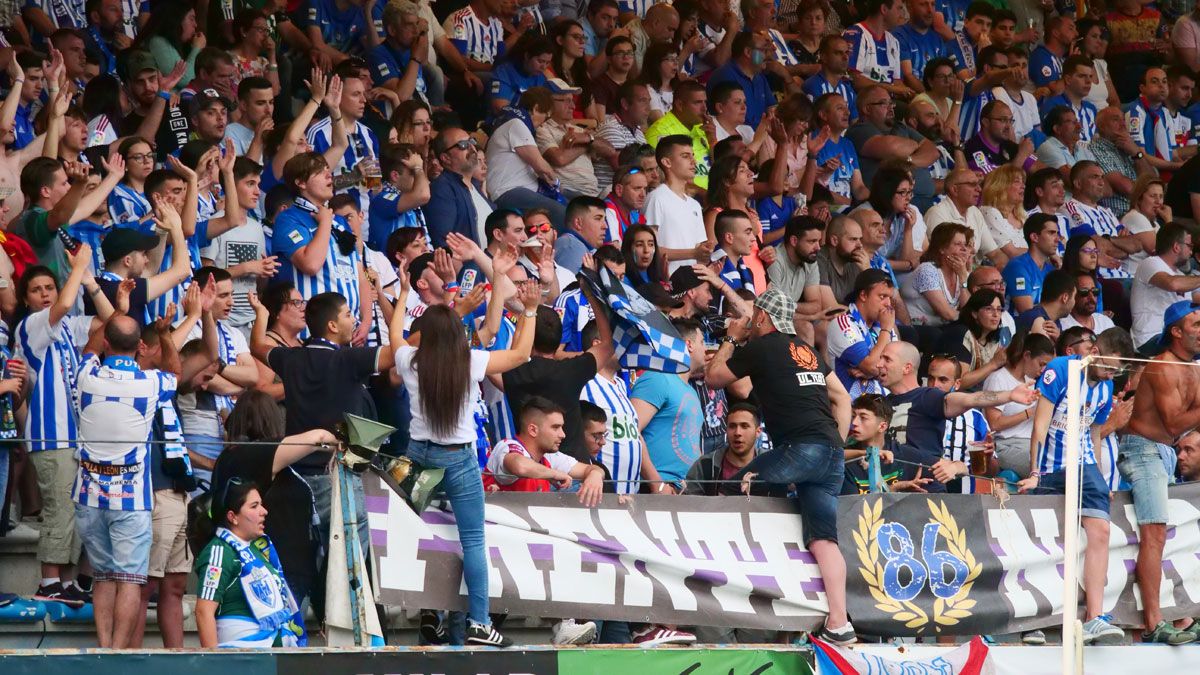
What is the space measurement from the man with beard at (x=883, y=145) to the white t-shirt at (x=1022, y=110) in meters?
1.67

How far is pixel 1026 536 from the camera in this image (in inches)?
445

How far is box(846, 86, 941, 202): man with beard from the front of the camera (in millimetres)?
17031

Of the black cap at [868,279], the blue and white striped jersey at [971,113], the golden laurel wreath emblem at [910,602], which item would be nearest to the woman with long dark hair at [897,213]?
the black cap at [868,279]

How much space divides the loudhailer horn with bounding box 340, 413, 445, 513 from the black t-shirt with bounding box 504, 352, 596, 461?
4.07 feet

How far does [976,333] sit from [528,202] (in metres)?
3.61

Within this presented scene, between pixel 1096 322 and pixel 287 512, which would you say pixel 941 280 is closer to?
pixel 1096 322

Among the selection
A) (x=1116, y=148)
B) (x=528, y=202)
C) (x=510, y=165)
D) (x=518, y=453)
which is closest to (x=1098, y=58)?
(x=1116, y=148)

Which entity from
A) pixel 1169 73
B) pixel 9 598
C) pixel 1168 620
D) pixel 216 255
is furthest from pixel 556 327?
pixel 1169 73

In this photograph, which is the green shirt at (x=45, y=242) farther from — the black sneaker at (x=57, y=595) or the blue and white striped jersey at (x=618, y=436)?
the blue and white striped jersey at (x=618, y=436)

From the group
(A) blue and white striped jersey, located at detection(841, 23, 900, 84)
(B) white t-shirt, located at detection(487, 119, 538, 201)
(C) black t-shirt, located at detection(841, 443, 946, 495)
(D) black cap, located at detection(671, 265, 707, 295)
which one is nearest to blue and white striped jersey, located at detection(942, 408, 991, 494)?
(C) black t-shirt, located at detection(841, 443, 946, 495)

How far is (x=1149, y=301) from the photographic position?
16.4 m

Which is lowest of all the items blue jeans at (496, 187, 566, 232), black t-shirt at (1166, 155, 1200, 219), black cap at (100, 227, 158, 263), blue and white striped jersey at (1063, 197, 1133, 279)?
black cap at (100, 227, 158, 263)

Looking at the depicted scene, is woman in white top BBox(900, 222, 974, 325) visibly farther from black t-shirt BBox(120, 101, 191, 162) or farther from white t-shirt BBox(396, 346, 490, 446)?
white t-shirt BBox(396, 346, 490, 446)

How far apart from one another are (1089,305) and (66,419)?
9.03 meters
